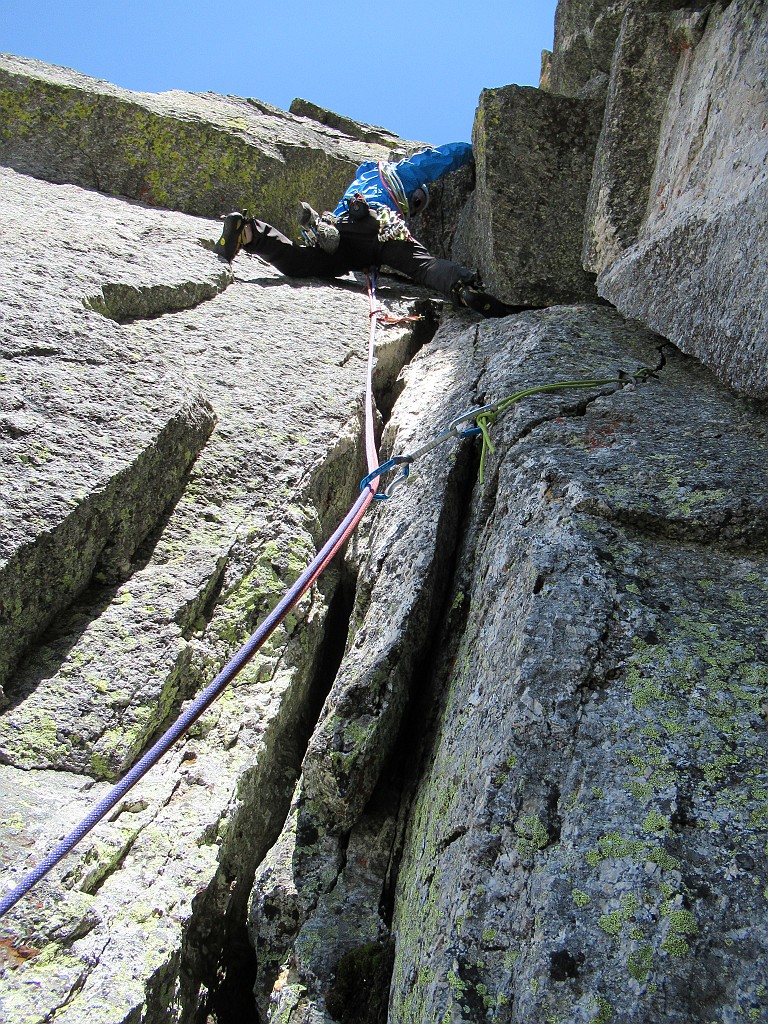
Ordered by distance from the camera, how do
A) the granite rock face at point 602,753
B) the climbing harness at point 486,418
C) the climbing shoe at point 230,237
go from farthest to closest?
1. the climbing shoe at point 230,237
2. the climbing harness at point 486,418
3. the granite rock face at point 602,753

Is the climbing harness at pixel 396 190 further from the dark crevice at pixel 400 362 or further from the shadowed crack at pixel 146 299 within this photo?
the shadowed crack at pixel 146 299

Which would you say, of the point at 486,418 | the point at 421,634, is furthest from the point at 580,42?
the point at 421,634

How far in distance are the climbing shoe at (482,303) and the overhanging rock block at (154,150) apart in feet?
9.59

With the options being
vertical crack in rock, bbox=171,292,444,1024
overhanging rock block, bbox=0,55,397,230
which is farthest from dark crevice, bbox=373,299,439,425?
overhanging rock block, bbox=0,55,397,230

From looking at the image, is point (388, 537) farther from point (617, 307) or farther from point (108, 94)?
point (108, 94)

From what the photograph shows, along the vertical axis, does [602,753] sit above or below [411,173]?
below

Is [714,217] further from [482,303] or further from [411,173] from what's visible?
[411,173]

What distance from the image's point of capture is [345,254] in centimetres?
675

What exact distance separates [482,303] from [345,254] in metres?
1.82

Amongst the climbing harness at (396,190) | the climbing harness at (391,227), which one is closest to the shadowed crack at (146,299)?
the climbing harness at (391,227)

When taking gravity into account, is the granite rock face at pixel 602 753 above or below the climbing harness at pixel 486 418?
below

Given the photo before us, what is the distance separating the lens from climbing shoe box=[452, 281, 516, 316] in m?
5.48

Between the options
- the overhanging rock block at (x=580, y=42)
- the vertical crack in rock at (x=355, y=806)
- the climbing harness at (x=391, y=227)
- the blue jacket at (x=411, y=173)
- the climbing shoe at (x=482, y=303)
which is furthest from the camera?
the overhanging rock block at (x=580, y=42)

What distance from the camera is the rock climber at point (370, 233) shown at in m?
6.17
